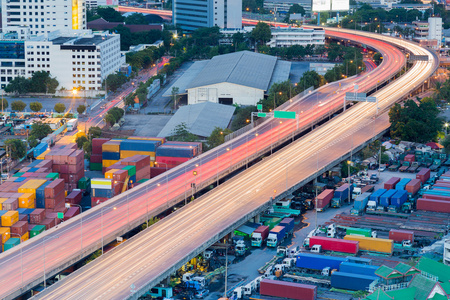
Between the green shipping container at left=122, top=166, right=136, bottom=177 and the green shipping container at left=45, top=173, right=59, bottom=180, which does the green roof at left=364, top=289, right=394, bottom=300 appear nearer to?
the green shipping container at left=122, top=166, right=136, bottom=177

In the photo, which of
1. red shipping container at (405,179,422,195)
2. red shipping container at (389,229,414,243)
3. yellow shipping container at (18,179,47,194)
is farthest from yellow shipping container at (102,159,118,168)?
red shipping container at (389,229,414,243)

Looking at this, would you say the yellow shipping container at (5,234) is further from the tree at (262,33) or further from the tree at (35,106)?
the tree at (262,33)

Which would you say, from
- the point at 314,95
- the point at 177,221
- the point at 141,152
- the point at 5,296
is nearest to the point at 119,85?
the point at 314,95

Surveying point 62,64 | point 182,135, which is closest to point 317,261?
Answer: point 182,135

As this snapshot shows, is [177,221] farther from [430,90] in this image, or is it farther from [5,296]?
[430,90]

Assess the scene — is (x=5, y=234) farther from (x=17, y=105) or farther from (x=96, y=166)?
(x=17, y=105)
